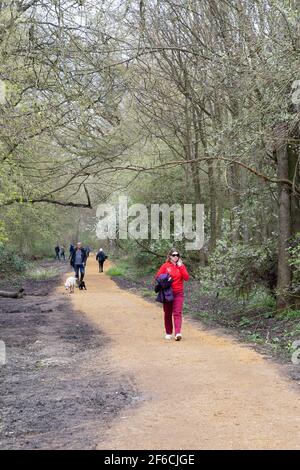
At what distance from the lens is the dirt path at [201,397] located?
557 centimetres

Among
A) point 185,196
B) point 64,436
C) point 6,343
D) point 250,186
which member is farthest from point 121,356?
point 185,196

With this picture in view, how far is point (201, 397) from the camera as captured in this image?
23.7ft

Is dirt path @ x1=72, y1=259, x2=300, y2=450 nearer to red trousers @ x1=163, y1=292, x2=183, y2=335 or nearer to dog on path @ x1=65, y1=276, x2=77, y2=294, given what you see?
red trousers @ x1=163, y1=292, x2=183, y2=335

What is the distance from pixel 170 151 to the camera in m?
29.0

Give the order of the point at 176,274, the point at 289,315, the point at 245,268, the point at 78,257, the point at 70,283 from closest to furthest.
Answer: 1. the point at 176,274
2. the point at 289,315
3. the point at 245,268
4. the point at 70,283
5. the point at 78,257

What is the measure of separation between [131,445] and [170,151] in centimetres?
2441

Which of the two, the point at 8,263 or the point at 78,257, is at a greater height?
the point at 78,257

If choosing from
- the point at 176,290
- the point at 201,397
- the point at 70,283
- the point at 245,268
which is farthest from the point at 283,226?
the point at 70,283

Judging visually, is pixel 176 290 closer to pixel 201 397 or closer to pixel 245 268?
pixel 245 268

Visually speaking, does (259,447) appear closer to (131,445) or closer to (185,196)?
(131,445)

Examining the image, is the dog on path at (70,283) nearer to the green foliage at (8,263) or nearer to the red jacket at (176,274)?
the green foliage at (8,263)

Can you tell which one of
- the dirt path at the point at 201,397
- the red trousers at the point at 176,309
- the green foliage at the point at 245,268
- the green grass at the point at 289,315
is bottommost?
the dirt path at the point at 201,397

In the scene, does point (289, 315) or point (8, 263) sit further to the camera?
point (8, 263)

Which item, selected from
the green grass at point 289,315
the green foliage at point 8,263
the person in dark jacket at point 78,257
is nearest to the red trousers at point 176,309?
the green grass at point 289,315
